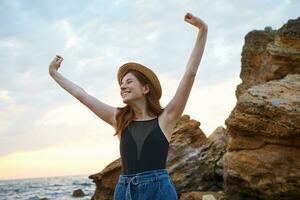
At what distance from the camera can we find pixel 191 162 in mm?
17344

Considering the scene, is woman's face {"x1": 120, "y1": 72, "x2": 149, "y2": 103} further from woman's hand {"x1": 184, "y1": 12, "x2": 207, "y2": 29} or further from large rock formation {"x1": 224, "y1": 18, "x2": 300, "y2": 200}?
large rock formation {"x1": 224, "y1": 18, "x2": 300, "y2": 200}

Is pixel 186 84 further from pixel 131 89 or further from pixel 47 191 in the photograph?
pixel 47 191

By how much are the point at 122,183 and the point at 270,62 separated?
38.8 ft

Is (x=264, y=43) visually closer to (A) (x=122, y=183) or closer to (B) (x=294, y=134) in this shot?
(B) (x=294, y=134)

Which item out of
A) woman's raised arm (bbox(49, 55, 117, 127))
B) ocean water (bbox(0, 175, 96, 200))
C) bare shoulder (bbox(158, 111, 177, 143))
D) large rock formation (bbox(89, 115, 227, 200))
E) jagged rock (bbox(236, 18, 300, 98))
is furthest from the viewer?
ocean water (bbox(0, 175, 96, 200))

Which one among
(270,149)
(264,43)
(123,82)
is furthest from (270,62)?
(123,82)

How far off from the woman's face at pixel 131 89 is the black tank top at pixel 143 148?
22cm

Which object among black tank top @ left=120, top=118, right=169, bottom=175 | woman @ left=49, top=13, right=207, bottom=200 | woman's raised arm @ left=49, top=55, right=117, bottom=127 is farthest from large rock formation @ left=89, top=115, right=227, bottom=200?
black tank top @ left=120, top=118, right=169, bottom=175

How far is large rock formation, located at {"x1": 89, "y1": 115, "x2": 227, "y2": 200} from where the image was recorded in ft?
55.0

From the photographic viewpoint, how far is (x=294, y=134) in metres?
10.4

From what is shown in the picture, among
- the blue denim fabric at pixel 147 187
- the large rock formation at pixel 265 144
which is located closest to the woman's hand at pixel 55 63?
the blue denim fabric at pixel 147 187

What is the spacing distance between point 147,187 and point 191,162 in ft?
46.6

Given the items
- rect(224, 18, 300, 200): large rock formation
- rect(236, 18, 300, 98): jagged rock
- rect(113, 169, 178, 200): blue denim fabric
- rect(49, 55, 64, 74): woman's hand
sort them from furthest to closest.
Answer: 1. rect(236, 18, 300, 98): jagged rock
2. rect(224, 18, 300, 200): large rock formation
3. rect(49, 55, 64, 74): woman's hand
4. rect(113, 169, 178, 200): blue denim fabric

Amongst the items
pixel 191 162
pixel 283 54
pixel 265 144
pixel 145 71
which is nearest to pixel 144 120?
pixel 145 71
